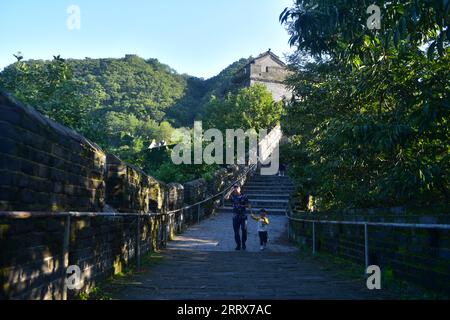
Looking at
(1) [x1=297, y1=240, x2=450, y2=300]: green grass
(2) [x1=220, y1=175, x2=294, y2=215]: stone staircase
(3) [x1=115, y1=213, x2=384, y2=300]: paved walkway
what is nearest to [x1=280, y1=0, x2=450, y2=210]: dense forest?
(1) [x1=297, y1=240, x2=450, y2=300]: green grass

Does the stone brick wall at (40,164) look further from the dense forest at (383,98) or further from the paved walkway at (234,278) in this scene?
the dense forest at (383,98)

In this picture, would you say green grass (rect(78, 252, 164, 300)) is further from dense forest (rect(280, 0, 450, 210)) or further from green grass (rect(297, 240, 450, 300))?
dense forest (rect(280, 0, 450, 210))

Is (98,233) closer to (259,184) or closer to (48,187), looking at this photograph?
(48,187)

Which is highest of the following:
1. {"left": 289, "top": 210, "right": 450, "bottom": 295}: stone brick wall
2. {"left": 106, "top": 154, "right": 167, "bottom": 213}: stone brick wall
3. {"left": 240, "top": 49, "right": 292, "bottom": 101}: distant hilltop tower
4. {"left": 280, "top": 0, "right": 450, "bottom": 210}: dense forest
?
{"left": 240, "top": 49, "right": 292, "bottom": 101}: distant hilltop tower

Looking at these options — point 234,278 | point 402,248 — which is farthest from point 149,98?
point 402,248

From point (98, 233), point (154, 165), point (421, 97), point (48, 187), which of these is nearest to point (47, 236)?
point (48, 187)

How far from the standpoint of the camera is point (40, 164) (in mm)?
3768

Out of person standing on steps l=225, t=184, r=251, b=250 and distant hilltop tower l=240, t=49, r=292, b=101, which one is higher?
distant hilltop tower l=240, t=49, r=292, b=101

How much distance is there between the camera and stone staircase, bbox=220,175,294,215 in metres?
19.1

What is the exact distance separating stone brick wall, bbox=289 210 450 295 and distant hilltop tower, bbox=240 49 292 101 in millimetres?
46553

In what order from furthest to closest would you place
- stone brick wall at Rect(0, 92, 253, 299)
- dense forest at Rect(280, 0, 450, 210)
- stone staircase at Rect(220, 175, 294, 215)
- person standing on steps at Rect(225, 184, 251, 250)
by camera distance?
stone staircase at Rect(220, 175, 294, 215)
person standing on steps at Rect(225, 184, 251, 250)
dense forest at Rect(280, 0, 450, 210)
stone brick wall at Rect(0, 92, 253, 299)

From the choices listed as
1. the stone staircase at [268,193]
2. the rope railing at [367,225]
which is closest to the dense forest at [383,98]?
the rope railing at [367,225]

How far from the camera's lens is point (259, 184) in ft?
74.3

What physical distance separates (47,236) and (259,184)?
19.2 meters
